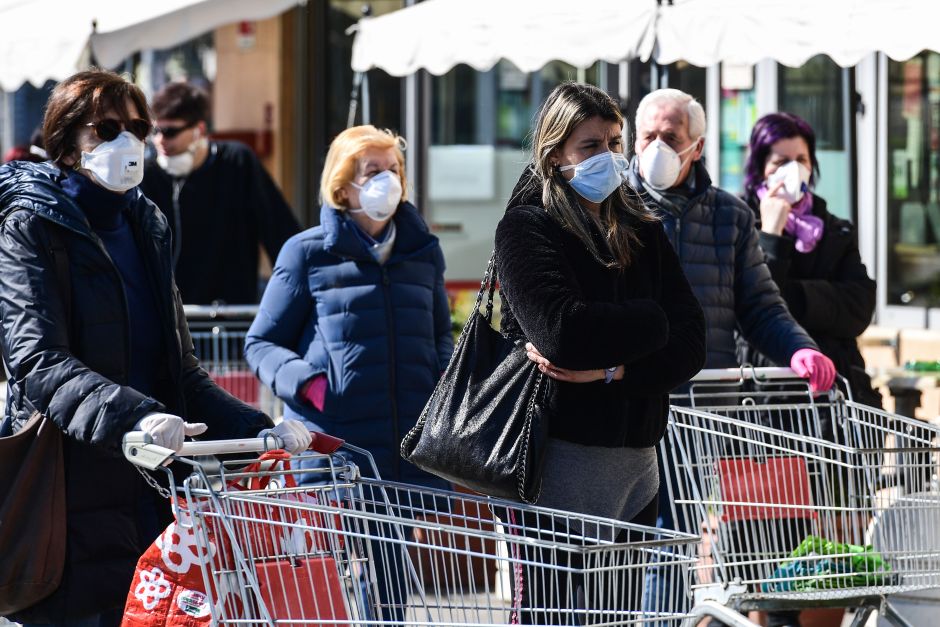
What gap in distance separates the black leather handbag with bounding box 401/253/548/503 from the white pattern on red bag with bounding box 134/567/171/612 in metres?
0.75

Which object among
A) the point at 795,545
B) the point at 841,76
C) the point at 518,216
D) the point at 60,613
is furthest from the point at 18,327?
the point at 841,76

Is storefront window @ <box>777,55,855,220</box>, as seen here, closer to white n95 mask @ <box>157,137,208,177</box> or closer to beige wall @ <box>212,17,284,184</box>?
white n95 mask @ <box>157,137,208,177</box>

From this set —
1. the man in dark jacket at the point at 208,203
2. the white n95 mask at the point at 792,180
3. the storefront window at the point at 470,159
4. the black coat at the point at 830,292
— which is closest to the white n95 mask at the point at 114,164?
the black coat at the point at 830,292

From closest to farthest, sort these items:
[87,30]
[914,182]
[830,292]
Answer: [830,292], [87,30], [914,182]

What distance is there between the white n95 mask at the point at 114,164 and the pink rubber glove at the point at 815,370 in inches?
87.6

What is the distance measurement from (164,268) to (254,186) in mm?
3782

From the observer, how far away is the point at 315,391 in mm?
4941

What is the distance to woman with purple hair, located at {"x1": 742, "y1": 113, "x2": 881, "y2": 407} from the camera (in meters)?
5.61

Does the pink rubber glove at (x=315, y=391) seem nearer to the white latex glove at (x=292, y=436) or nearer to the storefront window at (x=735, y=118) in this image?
the white latex glove at (x=292, y=436)

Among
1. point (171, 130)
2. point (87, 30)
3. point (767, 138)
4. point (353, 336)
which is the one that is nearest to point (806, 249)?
point (767, 138)

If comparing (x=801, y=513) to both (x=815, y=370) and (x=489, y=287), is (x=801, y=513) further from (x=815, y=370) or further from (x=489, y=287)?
(x=489, y=287)

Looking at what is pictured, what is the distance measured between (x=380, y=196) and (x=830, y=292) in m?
1.77

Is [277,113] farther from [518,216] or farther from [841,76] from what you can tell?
[518,216]

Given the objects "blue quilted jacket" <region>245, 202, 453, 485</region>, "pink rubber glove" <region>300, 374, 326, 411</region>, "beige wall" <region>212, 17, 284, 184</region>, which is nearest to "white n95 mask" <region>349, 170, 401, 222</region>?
"blue quilted jacket" <region>245, 202, 453, 485</region>
